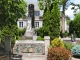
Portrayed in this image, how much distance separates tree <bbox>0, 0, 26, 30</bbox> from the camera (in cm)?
1897

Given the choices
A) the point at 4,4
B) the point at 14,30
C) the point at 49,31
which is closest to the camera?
the point at 4,4

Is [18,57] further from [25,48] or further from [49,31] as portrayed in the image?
[49,31]

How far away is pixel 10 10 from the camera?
19.4 meters

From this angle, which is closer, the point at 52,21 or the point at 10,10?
the point at 10,10

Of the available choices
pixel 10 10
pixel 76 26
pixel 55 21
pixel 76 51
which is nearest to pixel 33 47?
pixel 76 51

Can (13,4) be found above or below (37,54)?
above

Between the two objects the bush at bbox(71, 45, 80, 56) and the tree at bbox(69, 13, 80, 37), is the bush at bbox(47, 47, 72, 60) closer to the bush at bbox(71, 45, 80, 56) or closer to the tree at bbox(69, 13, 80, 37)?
the bush at bbox(71, 45, 80, 56)

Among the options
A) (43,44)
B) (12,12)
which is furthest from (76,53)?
(12,12)

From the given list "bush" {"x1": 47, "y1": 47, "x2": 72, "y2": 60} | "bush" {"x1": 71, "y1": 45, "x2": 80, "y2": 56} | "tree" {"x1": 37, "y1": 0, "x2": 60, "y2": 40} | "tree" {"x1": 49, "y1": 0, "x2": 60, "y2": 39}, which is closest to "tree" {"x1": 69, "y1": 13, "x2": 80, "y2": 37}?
"tree" {"x1": 37, "y1": 0, "x2": 60, "y2": 40}

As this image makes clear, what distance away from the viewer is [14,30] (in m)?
30.7

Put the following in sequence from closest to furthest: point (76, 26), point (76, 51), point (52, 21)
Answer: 1. point (76, 51)
2. point (52, 21)
3. point (76, 26)

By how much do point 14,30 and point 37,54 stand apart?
28.6 feet

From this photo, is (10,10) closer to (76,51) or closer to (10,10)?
(10,10)

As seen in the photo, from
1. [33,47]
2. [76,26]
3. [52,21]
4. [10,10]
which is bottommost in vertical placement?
[76,26]
